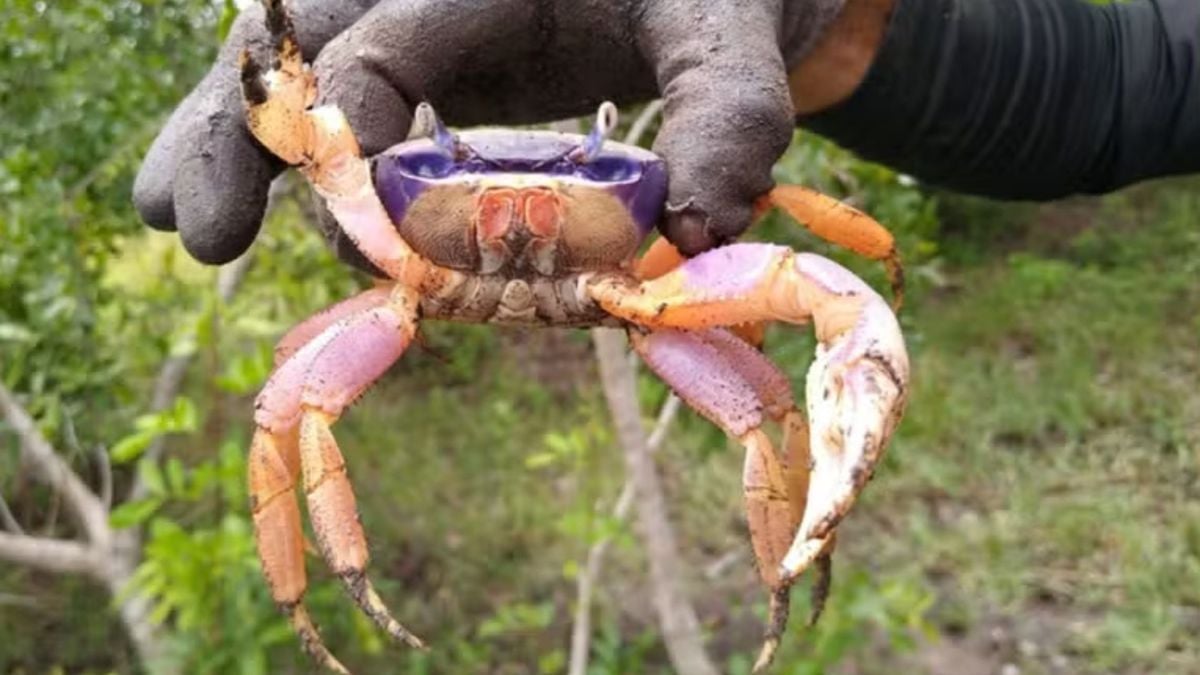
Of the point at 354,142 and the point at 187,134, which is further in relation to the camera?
the point at 187,134

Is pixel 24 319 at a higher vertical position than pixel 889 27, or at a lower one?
lower

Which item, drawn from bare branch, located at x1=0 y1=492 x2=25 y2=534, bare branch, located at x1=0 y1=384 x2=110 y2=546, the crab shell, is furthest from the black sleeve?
bare branch, located at x1=0 y1=492 x2=25 y2=534

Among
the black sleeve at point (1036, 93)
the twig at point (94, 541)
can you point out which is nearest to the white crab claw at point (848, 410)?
the black sleeve at point (1036, 93)

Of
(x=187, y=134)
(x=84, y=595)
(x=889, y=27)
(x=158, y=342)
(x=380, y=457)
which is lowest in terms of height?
(x=380, y=457)

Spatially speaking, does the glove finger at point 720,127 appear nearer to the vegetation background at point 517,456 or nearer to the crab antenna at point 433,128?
the crab antenna at point 433,128

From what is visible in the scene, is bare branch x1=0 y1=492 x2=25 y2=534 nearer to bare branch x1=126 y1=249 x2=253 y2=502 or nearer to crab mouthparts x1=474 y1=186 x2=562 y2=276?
bare branch x1=126 y1=249 x2=253 y2=502

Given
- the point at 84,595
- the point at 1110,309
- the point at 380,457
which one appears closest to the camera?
the point at 84,595

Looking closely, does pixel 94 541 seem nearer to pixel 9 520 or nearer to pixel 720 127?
pixel 9 520

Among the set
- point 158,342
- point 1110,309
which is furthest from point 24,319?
point 1110,309

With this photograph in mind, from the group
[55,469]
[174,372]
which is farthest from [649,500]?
[55,469]

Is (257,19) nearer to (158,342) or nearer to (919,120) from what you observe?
(919,120)
